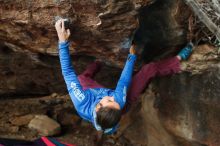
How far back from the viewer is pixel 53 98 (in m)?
8.02

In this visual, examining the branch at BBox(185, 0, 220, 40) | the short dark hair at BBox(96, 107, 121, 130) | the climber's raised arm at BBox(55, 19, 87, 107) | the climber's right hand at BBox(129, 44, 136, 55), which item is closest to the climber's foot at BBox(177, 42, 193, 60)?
the climber's right hand at BBox(129, 44, 136, 55)

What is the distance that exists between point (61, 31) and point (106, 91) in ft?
2.94

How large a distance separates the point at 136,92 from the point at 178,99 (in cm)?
85

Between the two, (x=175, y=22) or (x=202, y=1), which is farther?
(x=175, y=22)

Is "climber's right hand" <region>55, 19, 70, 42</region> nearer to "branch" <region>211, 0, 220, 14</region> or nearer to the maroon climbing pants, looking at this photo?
the maroon climbing pants

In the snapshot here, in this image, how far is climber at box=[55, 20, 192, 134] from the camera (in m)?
4.19

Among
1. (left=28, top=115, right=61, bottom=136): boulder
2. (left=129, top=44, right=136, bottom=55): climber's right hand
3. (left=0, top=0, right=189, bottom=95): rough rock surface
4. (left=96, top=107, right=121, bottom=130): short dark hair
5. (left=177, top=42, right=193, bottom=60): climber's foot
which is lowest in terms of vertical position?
(left=28, top=115, right=61, bottom=136): boulder

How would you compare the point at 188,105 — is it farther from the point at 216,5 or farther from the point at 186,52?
the point at 216,5

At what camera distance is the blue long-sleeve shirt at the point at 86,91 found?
4.31m

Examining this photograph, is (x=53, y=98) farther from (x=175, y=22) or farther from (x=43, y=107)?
(x=175, y=22)

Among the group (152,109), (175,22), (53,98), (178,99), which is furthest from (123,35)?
(53,98)

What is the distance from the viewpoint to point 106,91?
4.65m

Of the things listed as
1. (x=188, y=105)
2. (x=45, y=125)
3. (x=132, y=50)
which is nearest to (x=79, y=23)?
(x=132, y=50)

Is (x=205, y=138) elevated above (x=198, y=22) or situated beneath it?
situated beneath
